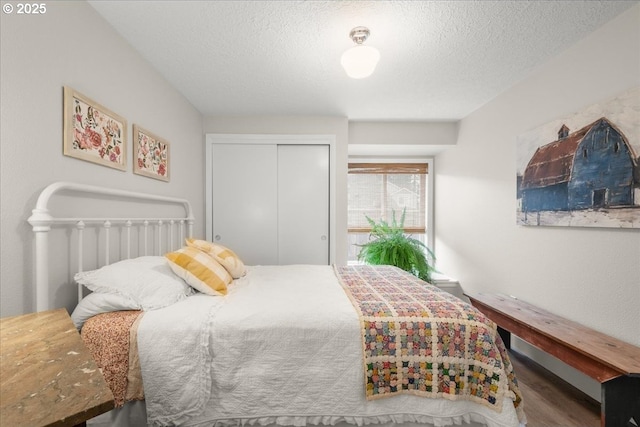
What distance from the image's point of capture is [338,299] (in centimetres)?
167

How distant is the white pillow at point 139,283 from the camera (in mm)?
1464

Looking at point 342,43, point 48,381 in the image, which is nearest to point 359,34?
point 342,43

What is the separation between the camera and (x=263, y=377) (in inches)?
52.7

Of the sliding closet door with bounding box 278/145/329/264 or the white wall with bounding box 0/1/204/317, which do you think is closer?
the white wall with bounding box 0/1/204/317

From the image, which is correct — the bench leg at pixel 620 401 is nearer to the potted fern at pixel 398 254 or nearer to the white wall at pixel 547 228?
the white wall at pixel 547 228

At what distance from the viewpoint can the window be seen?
438 centimetres

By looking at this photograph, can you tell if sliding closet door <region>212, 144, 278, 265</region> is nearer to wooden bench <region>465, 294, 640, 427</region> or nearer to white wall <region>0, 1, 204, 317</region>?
white wall <region>0, 1, 204, 317</region>

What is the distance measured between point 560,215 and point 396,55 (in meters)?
1.64

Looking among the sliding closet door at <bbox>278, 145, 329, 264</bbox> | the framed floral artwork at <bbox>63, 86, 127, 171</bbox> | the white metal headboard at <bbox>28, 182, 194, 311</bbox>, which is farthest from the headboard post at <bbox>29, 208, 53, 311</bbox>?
the sliding closet door at <bbox>278, 145, 329, 264</bbox>

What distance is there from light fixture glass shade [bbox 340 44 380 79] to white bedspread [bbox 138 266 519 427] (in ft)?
4.89

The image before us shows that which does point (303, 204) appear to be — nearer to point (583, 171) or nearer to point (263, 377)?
point (263, 377)

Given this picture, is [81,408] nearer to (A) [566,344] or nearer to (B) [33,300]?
(B) [33,300]

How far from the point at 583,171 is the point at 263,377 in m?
2.30

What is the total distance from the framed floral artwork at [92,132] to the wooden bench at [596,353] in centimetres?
291
